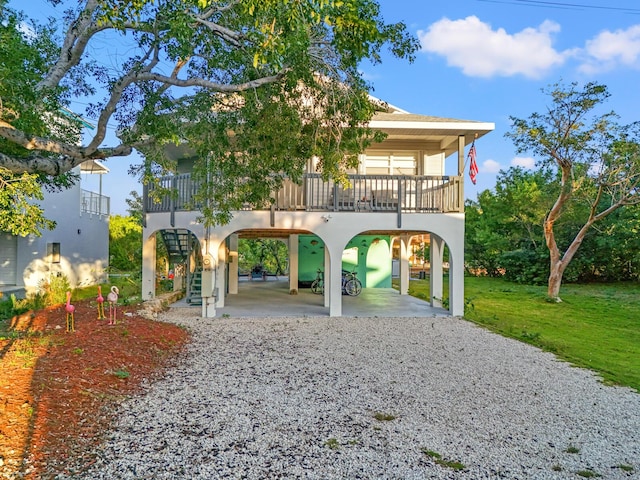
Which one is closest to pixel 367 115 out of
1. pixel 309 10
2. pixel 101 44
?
pixel 309 10

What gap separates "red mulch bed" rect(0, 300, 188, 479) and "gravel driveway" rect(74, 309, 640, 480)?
10.3 inches

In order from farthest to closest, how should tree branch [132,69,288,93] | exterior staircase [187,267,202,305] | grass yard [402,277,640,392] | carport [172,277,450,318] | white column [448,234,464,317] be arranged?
exterior staircase [187,267,202,305]
carport [172,277,450,318]
white column [448,234,464,317]
grass yard [402,277,640,392]
tree branch [132,69,288,93]

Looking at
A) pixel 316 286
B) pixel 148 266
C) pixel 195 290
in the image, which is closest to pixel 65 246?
pixel 148 266

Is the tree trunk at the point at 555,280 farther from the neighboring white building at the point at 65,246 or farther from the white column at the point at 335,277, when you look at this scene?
the neighboring white building at the point at 65,246

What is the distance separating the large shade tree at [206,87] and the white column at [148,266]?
422 centimetres

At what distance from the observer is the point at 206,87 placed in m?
6.34

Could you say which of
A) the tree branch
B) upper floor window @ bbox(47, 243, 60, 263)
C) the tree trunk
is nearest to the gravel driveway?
the tree branch

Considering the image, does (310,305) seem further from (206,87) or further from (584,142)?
(584,142)

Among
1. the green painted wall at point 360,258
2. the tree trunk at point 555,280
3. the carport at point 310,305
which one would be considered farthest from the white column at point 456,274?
the tree trunk at point 555,280

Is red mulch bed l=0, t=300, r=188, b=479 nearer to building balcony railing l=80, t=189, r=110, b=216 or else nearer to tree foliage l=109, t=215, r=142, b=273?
building balcony railing l=80, t=189, r=110, b=216

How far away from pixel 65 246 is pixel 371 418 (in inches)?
666

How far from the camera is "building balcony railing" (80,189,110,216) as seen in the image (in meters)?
18.9

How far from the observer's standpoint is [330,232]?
35.9 ft

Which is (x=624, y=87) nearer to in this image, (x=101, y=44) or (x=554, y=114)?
(x=554, y=114)
